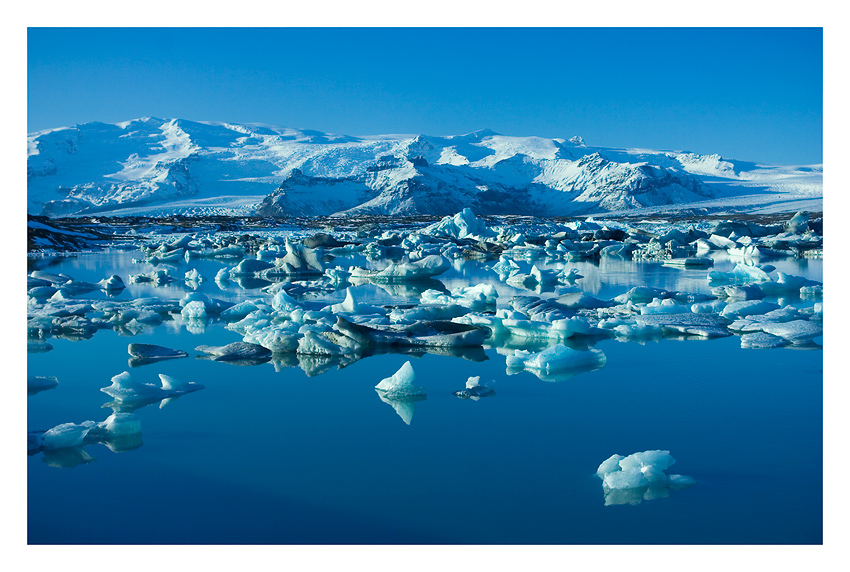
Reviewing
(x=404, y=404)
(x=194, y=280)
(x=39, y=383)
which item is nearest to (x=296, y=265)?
(x=194, y=280)

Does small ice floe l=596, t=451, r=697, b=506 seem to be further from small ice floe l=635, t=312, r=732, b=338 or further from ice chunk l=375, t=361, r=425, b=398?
small ice floe l=635, t=312, r=732, b=338

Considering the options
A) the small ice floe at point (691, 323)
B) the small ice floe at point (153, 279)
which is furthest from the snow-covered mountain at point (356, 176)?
the small ice floe at point (691, 323)

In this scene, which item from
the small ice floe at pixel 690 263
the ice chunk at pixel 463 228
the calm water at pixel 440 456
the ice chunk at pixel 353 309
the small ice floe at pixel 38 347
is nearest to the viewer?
the calm water at pixel 440 456

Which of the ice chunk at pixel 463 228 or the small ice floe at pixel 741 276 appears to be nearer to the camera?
the small ice floe at pixel 741 276

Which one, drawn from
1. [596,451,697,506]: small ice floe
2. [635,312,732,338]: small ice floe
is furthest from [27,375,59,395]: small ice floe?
[635,312,732,338]: small ice floe

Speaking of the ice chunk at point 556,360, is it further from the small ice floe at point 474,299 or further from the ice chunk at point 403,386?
the small ice floe at point 474,299

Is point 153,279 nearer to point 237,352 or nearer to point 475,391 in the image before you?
point 237,352
